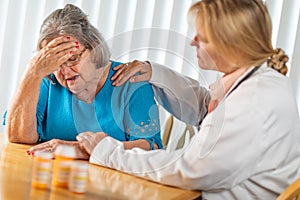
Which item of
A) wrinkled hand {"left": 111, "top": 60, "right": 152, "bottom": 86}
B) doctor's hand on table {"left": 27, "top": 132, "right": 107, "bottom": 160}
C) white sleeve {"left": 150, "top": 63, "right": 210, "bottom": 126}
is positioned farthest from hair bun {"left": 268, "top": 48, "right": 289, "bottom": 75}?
doctor's hand on table {"left": 27, "top": 132, "right": 107, "bottom": 160}

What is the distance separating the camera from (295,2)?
2992mm

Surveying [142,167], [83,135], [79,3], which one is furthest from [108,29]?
[142,167]

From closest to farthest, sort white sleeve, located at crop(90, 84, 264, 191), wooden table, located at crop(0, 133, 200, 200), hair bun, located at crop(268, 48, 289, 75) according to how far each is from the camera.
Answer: wooden table, located at crop(0, 133, 200, 200) → white sleeve, located at crop(90, 84, 264, 191) → hair bun, located at crop(268, 48, 289, 75)

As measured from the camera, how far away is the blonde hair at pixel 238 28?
1.65m

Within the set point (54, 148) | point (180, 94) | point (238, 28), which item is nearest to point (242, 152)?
point (238, 28)

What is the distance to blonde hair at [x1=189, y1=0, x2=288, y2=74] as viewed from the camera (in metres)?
1.65

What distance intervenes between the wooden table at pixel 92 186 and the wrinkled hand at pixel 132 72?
0.32 m

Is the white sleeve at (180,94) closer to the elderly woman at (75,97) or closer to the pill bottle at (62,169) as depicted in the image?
the elderly woman at (75,97)

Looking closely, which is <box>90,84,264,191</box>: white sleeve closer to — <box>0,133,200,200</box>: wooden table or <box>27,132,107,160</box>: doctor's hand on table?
<box>0,133,200,200</box>: wooden table

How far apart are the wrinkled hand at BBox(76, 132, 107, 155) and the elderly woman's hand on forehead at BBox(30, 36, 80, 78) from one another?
290 millimetres

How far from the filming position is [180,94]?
1.98 m

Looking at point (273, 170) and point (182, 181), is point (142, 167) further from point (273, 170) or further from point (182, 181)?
point (273, 170)

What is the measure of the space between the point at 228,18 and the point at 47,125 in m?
0.80

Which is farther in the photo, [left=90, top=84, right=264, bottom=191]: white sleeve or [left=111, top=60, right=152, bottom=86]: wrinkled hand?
[left=111, top=60, right=152, bottom=86]: wrinkled hand
